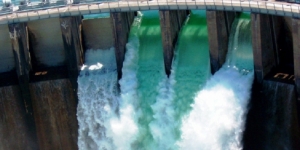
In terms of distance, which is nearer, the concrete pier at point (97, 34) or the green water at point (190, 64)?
the green water at point (190, 64)

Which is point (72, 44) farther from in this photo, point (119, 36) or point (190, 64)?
point (190, 64)

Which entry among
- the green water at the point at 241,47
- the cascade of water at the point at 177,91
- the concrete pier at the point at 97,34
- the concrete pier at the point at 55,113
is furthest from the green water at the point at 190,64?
the concrete pier at the point at 55,113

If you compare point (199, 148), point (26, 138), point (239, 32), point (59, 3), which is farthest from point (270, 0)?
point (26, 138)

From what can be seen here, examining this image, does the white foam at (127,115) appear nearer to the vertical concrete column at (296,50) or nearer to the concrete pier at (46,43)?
the concrete pier at (46,43)

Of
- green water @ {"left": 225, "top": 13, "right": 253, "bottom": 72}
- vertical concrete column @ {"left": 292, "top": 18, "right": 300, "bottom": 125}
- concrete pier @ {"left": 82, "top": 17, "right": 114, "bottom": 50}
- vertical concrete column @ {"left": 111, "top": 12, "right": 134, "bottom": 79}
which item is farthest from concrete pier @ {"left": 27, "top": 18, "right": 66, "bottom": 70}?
vertical concrete column @ {"left": 292, "top": 18, "right": 300, "bottom": 125}

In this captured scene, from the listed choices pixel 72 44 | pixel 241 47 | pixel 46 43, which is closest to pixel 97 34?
pixel 72 44

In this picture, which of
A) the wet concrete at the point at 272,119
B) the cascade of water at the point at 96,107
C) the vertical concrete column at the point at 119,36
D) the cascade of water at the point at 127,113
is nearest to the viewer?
the wet concrete at the point at 272,119

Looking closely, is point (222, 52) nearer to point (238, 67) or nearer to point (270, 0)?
point (238, 67)
